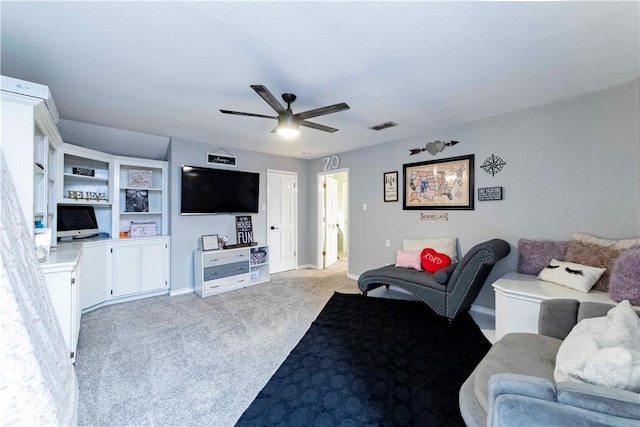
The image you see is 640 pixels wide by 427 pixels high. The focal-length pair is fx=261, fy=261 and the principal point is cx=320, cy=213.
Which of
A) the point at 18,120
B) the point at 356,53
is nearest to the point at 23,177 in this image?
the point at 18,120

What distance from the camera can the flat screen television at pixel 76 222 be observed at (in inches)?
129

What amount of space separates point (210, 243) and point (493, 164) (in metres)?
4.06

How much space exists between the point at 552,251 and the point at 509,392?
2.48m

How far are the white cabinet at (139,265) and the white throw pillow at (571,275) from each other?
467cm

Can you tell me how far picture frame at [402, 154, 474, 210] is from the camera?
133 inches

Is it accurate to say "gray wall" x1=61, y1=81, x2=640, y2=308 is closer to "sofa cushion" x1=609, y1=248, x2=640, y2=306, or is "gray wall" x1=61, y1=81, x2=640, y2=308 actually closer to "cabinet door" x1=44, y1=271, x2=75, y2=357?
"sofa cushion" x1=609, y1=248, x2=640, y2=306

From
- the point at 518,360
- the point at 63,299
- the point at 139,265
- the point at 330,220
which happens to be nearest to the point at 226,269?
the point at 139,265

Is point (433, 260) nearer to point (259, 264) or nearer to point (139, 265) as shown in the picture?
point (259, 264)

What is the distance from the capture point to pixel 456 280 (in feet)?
9.04

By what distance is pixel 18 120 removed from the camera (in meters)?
1.90

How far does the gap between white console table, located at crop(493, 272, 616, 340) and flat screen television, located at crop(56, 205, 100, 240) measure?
4.92 meters

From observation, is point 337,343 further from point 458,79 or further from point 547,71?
point 547,71

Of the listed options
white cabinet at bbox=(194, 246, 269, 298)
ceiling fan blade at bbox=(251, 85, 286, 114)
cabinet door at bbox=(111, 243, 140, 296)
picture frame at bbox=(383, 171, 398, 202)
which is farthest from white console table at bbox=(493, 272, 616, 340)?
cabinet door at bbox=(111, 243, 140, 296)

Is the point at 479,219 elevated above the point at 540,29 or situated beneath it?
situated beneath
